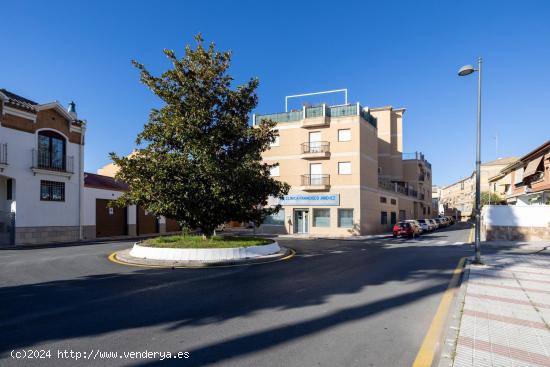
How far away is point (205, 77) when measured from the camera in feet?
47.3

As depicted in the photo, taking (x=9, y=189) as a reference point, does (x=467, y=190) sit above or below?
above

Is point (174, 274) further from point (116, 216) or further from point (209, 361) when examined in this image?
point (116, 216)

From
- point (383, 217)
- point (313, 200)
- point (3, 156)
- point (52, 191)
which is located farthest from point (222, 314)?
point (383, 217)

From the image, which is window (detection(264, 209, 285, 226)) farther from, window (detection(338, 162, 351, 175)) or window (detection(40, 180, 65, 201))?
window (detection(40, 180, 65, 201))

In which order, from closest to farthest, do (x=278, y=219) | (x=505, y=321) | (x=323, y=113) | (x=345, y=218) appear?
1. (x=505, y=321)
2. (x=345, y=218)
3. (x=323, y=113)
4. (x=278, y=219)

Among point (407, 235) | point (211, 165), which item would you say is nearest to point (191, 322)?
point (211, 165)

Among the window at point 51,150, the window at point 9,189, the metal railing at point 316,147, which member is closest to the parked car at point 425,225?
the metal railing at point 316,147

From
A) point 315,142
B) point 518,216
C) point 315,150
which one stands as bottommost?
point 518,216

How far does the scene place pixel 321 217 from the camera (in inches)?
1189

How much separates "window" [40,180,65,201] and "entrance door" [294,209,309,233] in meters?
18.5

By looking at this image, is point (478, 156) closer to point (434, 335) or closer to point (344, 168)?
point (434, 335)

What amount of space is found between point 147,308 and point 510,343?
19.3 ft

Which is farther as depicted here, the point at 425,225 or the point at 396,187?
the point at 396,187

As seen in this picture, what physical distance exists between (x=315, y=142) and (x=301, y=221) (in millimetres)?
7360
